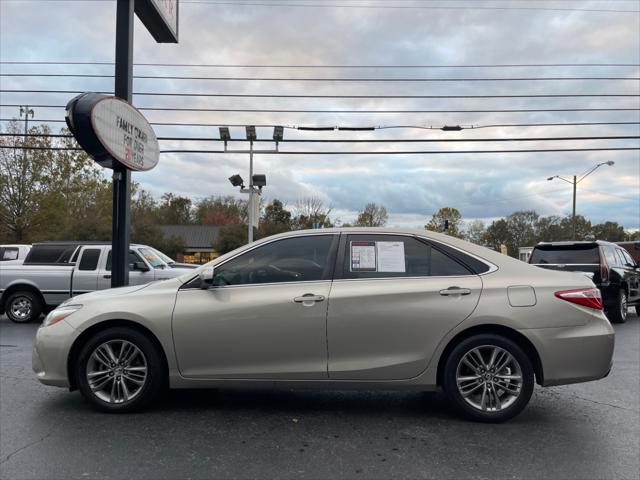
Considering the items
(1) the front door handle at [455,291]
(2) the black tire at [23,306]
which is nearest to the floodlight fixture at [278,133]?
(2) the black tire at [23,306]

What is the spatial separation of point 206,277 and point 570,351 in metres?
3.12

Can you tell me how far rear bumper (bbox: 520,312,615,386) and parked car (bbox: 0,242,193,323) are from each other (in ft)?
27.5

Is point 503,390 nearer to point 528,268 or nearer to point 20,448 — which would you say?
point 528,268

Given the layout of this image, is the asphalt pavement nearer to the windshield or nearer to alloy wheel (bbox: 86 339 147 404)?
alloy wheel (bbox: 86 339 147 404)

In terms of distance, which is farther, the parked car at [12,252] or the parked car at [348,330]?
the parked car at [12,252]

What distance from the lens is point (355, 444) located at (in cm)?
375

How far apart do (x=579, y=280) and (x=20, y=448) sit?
4.68 metres

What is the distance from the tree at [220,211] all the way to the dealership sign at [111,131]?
67589 millimetres

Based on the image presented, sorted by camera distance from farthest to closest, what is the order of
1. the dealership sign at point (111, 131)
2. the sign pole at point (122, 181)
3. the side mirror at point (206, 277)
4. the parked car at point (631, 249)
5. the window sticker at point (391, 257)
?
the parked car at point (631, 249) → the sign pole at point (122, 181) → the dealership sign at point (111, 131) → the window sticker at point (391, 257) → the side mirror at point (206, 277)

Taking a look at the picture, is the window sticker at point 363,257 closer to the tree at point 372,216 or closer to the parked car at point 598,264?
the parked car at point 598,264

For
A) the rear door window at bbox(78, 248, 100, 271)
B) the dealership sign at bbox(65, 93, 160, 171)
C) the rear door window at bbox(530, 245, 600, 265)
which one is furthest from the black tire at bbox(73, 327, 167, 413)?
the rear door window at bbox(530, 245, 600, 265)

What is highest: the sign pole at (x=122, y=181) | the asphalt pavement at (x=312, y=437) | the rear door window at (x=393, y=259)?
the sign pole at (x=122, y=181)

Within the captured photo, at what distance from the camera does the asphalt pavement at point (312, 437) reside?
10.9 ft

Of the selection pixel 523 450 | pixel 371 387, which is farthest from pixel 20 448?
pixel 523 450
